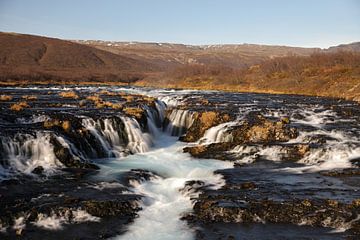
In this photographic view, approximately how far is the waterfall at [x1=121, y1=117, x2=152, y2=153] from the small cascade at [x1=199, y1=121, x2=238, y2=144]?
11.7ft

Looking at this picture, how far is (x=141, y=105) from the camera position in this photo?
1246 inches

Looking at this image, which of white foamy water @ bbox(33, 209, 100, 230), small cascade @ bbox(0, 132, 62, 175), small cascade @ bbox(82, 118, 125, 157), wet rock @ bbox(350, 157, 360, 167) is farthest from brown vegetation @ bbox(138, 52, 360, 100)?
white foamy water @ bbox(33, 209, 100, 230)

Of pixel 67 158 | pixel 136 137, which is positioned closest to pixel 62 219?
pixel 67 158

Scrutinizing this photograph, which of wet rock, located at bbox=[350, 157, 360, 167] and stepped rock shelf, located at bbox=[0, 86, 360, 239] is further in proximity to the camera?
wet rock, located at bbox=[350, 157, 360, 167]

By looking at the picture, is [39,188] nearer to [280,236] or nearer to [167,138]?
[280,236]

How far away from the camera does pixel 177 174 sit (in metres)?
18.6

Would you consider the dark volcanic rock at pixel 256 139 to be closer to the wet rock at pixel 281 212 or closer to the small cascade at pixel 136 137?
the small cascade at pixel 136 137

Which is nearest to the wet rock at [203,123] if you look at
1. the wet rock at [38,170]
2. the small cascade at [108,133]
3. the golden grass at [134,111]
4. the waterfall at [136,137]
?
the waterfall at [136,137]

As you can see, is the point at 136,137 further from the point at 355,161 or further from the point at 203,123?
the point at 355,161

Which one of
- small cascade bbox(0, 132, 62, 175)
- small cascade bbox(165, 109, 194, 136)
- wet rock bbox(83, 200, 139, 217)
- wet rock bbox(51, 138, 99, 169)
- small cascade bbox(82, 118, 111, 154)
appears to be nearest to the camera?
wet rock bbox(83, 200, 139, 217)

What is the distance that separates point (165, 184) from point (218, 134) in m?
9.37

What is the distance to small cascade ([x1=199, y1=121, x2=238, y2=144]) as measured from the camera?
24.9m

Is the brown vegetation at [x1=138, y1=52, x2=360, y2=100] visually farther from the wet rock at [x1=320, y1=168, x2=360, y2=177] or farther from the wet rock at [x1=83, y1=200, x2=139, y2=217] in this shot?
the wet rock at [x1=83, y1=200, x2=139, y2=217]

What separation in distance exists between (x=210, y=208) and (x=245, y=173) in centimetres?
520
